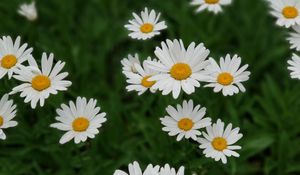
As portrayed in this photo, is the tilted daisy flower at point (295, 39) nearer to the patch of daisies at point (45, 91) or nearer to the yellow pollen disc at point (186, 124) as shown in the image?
the yellow pollen disc at point (186, 124)

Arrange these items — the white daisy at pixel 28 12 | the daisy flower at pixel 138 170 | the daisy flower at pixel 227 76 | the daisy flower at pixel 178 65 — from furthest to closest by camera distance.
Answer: the white daisy at pixel 28 12, the daisy flower at pixel 227 76, the daisy flower at pixel 178 65, the daisy flower at pixel 138 170

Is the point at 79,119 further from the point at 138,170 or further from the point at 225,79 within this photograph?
the point at 225,79

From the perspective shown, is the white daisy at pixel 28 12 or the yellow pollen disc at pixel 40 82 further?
the white daisy at pixel 28 12

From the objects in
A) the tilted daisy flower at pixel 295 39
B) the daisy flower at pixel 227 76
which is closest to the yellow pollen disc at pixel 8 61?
the daisy flower at pixel 227 76

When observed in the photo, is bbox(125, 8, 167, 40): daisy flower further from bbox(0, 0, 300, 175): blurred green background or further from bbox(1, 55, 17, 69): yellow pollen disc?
bbox(1, 55, 17, 69): yellow pollen disc

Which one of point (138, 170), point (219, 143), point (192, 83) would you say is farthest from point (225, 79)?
point (138, 170)

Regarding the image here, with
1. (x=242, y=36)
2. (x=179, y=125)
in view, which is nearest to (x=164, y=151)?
(x=179, y=125)
